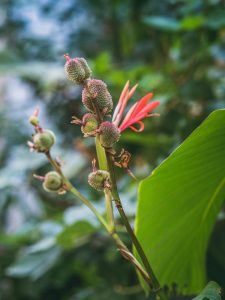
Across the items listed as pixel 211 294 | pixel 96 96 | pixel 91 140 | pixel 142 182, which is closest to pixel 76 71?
pixel 96 96

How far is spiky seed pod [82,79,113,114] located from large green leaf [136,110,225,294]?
A: 97mm

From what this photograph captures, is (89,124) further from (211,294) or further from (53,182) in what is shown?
(211,294)

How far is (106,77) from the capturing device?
1.18 m

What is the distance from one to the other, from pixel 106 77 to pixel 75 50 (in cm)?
101

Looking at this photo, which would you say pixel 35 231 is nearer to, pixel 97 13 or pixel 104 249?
pixel 104 249

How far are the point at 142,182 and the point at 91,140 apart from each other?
1.01 metres

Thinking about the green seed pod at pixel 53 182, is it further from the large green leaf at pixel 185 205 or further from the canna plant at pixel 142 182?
the large green leaf at pixel 185 205

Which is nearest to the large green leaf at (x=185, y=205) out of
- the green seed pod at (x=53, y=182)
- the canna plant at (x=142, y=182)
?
the canna plant at (x=142, y=182)

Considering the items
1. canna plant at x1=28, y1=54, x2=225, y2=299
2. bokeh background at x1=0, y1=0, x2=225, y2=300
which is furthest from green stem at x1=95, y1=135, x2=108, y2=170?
bokeh background at x1=0, y1=0, x2=225, y2=300

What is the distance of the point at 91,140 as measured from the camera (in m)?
1.48

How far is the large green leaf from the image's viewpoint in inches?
19.0

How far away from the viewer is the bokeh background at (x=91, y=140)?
1026 millimetres

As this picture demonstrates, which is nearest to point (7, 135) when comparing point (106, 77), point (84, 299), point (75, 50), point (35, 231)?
point (75, 50)

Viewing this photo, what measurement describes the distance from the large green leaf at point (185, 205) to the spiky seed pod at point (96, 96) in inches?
3.8
